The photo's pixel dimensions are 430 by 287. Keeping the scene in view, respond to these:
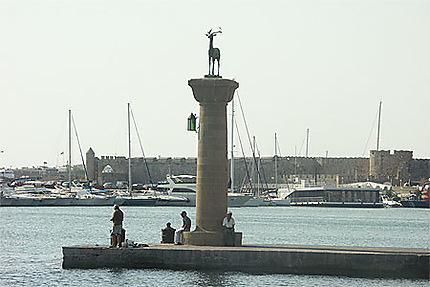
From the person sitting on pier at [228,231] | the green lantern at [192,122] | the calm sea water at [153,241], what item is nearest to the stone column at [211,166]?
the person sitting on pier at [228,231]

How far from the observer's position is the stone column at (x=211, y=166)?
952 inches

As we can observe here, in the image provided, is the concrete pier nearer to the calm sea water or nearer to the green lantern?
the calm sea water

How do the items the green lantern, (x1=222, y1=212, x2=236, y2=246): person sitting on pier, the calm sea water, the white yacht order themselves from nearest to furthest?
the calm sea water
(x1=222, y1=212, x2=236, y2=246): person sitting on pier
the green lantern
the white yacht

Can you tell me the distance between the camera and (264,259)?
22.5 m

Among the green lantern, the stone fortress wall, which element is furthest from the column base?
the stone fortress wall

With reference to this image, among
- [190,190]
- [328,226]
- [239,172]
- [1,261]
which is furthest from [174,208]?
[1,261]

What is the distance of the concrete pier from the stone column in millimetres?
800

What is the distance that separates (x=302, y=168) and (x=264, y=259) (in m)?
80.1

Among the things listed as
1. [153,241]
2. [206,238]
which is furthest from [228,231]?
[153,241]

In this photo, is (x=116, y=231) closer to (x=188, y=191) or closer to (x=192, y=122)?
(x=192, y=122)

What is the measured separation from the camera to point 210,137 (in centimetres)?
2428

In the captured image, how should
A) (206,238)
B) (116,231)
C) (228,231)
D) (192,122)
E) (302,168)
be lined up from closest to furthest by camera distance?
1. (116,231)
2. (228,231)
3. (206,238)
4. (192,122)
5. (302,168)

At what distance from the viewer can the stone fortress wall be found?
9719cm

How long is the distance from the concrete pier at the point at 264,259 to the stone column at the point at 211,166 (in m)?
0.80
